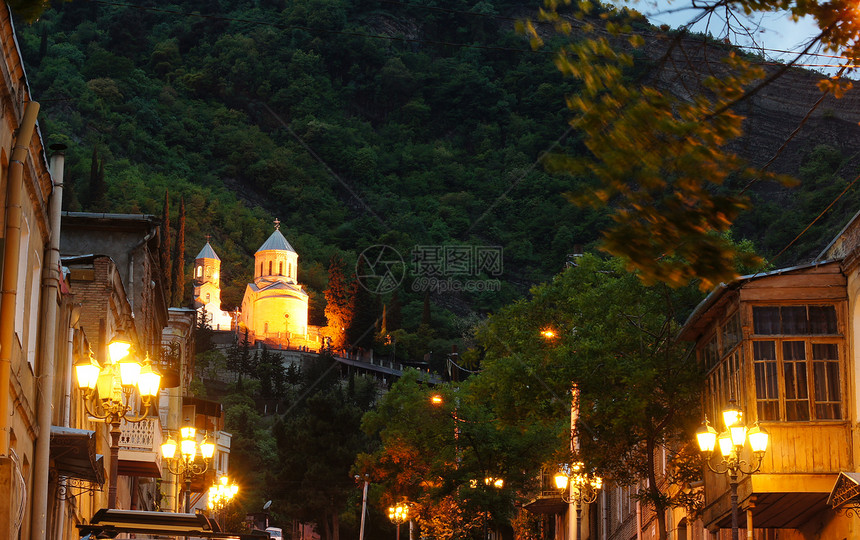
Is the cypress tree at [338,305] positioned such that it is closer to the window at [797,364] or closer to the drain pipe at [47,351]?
the window at [797,364]

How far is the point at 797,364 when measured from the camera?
2162 cm

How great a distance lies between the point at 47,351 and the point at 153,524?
3.54 metres

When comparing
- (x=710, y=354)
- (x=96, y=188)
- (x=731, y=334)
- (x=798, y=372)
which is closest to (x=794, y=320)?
(x=798, y=372)

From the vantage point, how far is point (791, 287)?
21.8m

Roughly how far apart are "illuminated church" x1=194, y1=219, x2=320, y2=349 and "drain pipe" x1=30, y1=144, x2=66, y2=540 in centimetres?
15344

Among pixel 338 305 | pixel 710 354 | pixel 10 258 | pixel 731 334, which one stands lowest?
pixel 10 258

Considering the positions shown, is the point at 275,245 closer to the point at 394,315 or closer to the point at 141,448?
the point at 394,315

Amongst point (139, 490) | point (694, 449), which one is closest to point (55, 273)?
point (694, 449)

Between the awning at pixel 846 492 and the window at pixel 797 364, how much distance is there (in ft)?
7.59

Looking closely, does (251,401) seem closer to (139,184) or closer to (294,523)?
(294,523)

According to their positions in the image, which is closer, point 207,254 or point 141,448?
point 141,448

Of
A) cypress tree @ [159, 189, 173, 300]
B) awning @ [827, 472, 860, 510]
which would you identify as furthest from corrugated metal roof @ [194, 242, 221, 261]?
awning @ [827, 472, 860, 510]

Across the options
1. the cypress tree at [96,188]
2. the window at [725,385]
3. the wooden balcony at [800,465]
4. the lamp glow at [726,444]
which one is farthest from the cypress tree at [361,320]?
the lamp glow at [726,444]

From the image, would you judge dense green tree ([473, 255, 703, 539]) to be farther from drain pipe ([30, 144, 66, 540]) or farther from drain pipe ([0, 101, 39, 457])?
drain pipe ([0, 101, 39, 457])
